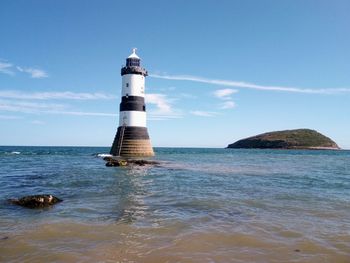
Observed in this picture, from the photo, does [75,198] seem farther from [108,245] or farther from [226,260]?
[226,260]

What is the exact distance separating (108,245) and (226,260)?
261 cm

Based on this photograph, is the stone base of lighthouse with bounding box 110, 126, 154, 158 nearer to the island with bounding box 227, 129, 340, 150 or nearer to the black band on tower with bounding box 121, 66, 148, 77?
the black band on tower with bounding box 121, 66, 148, 77

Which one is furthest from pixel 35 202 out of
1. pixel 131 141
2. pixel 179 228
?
pixel 131 141

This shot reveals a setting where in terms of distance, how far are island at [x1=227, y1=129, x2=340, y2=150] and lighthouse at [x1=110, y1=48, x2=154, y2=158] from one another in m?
124

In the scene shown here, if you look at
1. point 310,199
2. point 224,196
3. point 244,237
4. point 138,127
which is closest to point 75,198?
point 224,196

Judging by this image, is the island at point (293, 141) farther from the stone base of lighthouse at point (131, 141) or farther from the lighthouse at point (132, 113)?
the lighthouse at point (132, 113)

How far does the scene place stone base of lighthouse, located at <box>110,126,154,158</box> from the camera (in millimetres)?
46656

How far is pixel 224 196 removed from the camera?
15.4 meters

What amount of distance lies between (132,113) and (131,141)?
376 centimetres

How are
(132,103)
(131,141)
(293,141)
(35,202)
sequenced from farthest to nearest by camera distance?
(293,141)
(131,141)
(132,103)
(35,202)

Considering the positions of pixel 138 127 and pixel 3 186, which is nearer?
pixel 3 186

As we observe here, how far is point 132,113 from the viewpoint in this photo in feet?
151

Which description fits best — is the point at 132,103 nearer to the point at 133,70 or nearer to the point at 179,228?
the point at 133,70

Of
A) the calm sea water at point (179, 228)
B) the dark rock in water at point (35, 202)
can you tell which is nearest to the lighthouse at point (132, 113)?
the calm sea water at point (179, 228)
